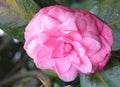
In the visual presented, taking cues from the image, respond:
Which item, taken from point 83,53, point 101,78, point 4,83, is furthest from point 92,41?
point 4,83

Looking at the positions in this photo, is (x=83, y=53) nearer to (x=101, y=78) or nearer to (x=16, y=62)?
(x=101, y=78)

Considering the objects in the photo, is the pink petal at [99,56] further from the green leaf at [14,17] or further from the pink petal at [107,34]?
the green leaf at [14,17]

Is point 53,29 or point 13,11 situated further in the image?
point 13,11

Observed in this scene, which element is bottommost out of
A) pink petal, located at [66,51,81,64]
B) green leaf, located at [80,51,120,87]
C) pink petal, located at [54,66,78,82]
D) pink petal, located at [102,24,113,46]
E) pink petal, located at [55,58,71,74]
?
green leaf, located at [80,51,120,87]

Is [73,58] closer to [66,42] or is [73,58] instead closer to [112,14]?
[66,42]

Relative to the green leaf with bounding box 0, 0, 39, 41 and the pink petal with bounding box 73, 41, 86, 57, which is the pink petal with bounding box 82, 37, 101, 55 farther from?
the green leaf with bounding box 0, 0, 39, 41

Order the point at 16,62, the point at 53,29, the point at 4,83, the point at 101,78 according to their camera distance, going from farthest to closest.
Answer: the point at 16,62 < the point at 4,83 < the point at 101,78 < the point at 53,29

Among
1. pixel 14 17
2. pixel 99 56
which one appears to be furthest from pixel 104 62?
pixel 14 17

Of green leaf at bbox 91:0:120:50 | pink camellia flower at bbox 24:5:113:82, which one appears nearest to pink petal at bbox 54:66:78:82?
pink camellia flower at bbox 24:5:113:82
